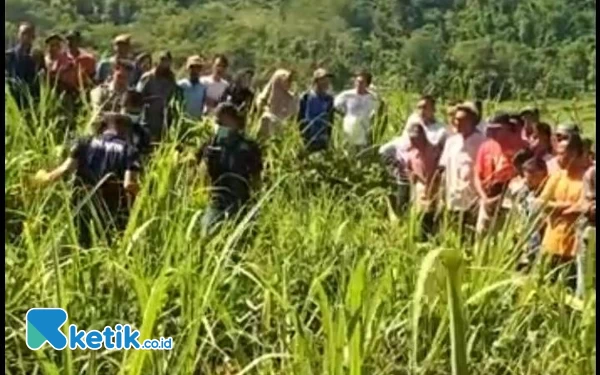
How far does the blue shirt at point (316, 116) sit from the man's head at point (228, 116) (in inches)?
71.8

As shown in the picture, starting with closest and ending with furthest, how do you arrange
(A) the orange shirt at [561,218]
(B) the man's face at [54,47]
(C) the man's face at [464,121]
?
1. (A) the orange shirt at [561,218]
2. (C) the man's face at [464,121]
3. (B) the man's face at [54,47]

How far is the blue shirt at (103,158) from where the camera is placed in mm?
4059

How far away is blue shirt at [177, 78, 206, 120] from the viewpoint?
21.6 ft

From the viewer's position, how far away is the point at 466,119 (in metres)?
5.52

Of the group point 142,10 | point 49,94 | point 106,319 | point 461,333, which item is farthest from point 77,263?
point 142,10

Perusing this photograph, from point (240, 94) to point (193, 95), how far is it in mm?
243

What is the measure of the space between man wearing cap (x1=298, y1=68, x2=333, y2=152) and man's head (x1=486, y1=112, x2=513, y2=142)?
965 millimetres

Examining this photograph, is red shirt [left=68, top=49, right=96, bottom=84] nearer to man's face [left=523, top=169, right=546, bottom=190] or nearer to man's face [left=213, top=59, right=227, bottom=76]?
man's face [left=213, top=59, right=227, bottom=76]

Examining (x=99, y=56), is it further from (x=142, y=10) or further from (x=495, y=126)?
(x=142, y=10)

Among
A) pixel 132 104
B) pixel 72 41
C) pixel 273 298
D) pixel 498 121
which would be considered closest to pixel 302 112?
pixel 72 41

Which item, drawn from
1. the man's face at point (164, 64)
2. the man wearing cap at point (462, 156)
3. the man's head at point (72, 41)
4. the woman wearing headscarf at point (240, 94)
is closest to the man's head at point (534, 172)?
the man wearing cap at point (462, 156)

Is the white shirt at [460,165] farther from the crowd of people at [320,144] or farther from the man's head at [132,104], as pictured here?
the man's head at [132,104]

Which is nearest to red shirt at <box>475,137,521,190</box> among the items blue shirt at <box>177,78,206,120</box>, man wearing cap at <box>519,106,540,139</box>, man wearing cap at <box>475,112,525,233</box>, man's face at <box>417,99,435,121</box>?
man wearing cap at <box>475,112,525,233</box>

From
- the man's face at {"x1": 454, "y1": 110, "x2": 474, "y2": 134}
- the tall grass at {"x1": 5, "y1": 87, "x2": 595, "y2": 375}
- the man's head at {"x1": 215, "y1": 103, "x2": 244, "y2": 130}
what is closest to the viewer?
the tall grass at {"x1": 5, "y1": 87, "x2": 595, "y2": 375}
